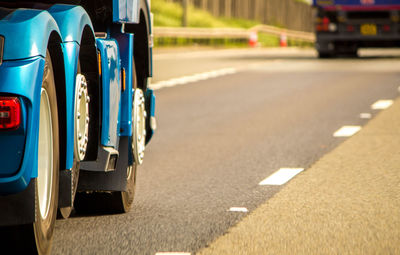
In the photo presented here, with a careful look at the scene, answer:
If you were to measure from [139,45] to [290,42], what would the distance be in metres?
51.7

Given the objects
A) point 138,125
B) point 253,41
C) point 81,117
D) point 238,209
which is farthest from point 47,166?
point 253,41

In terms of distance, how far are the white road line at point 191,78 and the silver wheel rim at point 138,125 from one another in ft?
35.9

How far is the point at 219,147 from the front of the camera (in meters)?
9.28

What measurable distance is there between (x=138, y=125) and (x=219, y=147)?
11.3 feet

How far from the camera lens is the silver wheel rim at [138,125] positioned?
5.76 metres

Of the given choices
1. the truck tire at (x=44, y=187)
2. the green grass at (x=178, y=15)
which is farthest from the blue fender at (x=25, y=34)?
the green grass at (x=178, y=15)

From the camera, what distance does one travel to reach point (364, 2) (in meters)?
29.5

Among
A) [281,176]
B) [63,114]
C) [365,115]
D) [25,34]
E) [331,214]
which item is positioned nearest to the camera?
[25,34]

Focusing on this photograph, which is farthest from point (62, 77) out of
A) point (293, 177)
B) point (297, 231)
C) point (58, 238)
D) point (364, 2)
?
point (364, 2)

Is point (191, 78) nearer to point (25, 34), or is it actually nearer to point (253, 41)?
point (25, 34)

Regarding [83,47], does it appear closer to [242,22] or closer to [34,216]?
[34,216]

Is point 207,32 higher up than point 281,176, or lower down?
lower down

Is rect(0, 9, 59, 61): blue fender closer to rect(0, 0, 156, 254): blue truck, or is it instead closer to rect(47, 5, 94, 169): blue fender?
rect(0, 0, 156, 254): blue truck

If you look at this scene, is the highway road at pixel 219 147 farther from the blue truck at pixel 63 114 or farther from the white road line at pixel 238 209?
the blue truck at pixel 63 114
